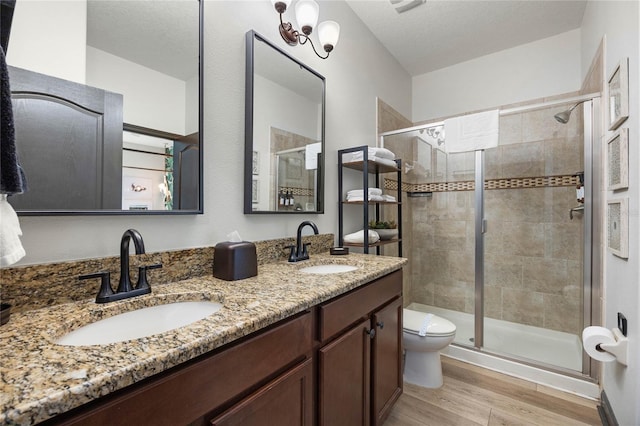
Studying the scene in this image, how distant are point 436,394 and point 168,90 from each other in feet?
7.21

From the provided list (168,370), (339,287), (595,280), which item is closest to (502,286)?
(595,280)

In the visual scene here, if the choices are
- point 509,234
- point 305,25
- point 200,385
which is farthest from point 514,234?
point 200,385

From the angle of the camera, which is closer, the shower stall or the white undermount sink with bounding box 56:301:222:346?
the white undermount sink with bounding box 56:301:222:346

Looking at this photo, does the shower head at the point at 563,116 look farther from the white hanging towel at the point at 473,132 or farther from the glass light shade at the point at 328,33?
the glass light shade at the point at 328,33

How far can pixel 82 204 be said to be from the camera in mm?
901

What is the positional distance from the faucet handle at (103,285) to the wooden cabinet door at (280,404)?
493mm

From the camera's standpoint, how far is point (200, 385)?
2.01ft

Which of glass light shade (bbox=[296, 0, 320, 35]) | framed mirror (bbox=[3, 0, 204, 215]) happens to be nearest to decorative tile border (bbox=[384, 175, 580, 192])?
glass light shade (bbox=[296, 0, 320, 35])

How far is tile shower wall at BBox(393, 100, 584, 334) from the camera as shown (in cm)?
242

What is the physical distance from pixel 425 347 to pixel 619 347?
2.99 feet

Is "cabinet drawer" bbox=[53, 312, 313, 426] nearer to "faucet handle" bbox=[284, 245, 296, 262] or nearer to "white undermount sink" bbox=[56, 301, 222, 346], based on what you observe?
"white undermount sink" bbox=[56, 301, 222, 346]

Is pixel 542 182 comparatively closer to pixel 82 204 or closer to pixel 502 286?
pixel 502 286

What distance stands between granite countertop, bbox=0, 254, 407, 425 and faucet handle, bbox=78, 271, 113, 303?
0.03 m

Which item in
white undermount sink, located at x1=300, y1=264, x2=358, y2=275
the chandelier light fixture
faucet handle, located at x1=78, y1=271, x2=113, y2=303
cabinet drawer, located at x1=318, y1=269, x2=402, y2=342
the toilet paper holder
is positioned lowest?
the toilet paper holder
